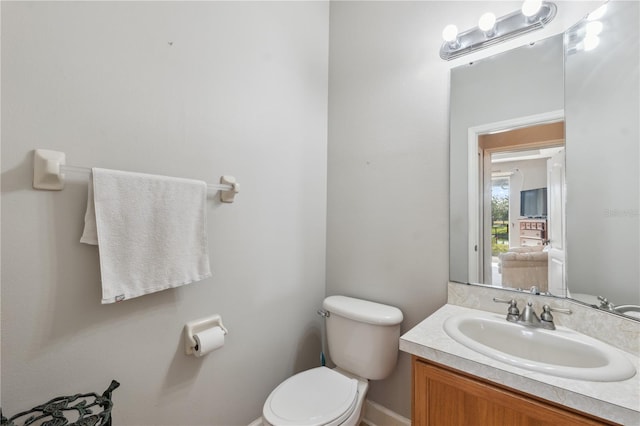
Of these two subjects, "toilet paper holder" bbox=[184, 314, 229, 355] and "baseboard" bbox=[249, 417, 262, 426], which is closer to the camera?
"toilet paper holder" bbox=[184, 314, 229, 355]

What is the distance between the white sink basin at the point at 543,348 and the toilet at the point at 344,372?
38 centimetres

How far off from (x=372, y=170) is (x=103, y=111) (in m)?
1.28

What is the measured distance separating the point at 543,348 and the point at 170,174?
1.60 metres

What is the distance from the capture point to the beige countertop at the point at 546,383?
0.65 metres

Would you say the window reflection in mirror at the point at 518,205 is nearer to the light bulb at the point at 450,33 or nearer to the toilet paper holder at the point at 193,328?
the light bulb at the point at 450,33

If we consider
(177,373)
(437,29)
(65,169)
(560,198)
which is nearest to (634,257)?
(560,198)

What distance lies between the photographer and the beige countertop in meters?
0.65

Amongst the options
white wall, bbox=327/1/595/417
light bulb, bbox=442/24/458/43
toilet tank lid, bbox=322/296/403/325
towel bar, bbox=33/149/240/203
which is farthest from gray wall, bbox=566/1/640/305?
towel bar, bbox=33/149/240/203

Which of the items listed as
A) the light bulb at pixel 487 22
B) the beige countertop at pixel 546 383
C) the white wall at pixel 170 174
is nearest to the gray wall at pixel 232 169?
the white wall at pixel 170 174

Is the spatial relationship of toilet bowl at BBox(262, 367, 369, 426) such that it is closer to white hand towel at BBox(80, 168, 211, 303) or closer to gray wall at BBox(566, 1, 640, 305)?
white hand towel at BBox(80, 168, 211, 303)

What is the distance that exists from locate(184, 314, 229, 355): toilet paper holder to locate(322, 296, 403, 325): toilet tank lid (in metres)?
0.60

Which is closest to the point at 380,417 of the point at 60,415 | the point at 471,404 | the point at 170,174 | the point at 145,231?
the point at 471,404

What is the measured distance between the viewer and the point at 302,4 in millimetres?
1682

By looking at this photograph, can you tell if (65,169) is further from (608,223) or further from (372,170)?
(608,223)
